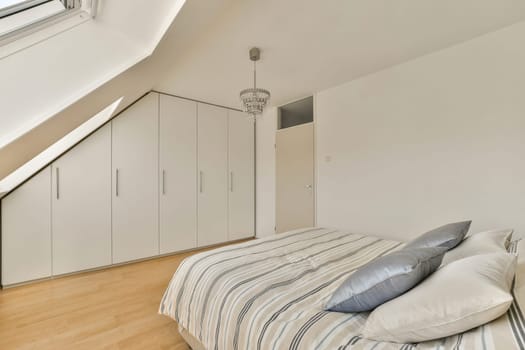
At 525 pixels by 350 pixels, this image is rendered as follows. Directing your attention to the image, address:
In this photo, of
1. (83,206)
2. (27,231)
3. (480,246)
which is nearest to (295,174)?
(480,246)

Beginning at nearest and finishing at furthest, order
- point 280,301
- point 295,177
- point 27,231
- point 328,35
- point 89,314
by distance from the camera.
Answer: point 280,301 → point 89,314 → point 328,35 → point 27,231 → point 295,177

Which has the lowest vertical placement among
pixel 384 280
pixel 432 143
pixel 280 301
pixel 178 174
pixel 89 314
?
pixel 89 314

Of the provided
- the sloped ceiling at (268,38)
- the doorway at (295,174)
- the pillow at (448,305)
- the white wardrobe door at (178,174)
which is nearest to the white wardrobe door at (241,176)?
the doorway at (295,174)

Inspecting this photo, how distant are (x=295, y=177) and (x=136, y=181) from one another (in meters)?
2.41

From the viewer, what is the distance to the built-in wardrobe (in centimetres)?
256

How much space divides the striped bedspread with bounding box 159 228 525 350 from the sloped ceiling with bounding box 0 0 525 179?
1.39 m

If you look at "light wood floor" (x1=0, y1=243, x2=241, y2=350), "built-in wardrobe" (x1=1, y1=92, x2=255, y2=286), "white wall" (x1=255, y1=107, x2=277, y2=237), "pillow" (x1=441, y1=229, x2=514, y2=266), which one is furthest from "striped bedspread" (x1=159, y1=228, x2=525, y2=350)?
"white wall" (x1=255, y1=107, x2=277, y2=237)

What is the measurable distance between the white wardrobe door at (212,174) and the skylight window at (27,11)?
2.69 m

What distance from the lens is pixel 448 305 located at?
2.33ft

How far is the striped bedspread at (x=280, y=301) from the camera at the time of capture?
767 mm

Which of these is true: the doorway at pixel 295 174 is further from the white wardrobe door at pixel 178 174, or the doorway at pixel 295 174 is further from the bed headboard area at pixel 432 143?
the white wardrobe door at pixel 178 174

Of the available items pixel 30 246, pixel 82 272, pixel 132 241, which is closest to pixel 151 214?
pixel 132 241

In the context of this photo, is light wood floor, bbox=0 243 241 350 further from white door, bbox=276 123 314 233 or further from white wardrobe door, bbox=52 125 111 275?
white door, bbox=276 123 314 233

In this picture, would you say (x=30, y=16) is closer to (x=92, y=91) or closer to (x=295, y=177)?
(x=92, y=91)
